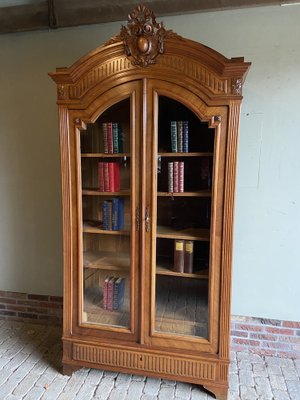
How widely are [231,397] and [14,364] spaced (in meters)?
1.51

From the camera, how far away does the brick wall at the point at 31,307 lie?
8.39 ft

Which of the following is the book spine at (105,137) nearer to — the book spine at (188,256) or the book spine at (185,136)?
the book spine at (185,136)

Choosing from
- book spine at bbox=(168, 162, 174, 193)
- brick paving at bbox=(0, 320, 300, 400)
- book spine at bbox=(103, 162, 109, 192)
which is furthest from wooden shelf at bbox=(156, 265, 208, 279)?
brick paving at bbox=(0, 320, 300, 400)

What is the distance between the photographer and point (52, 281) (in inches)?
100

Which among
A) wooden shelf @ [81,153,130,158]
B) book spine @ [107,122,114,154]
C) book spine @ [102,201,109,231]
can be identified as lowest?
book spine @ [102,201,109,231]

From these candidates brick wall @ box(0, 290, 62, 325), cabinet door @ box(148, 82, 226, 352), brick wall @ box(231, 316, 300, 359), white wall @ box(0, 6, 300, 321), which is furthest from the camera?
brick wall @ box(0, 290, 62, 325)

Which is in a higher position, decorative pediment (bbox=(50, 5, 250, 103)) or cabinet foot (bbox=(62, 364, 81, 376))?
decorative pediment (bbox=(50, 5, 250, 103))

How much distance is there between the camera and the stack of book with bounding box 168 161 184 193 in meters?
1.81

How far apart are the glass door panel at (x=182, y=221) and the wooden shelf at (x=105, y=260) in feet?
0.84

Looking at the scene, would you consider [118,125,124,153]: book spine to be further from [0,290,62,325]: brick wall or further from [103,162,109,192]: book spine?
[0,290,62,325]: brick wall

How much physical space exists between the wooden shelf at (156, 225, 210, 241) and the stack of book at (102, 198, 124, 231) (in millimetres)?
276

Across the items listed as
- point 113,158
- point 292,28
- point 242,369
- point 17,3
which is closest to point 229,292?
point 242,369

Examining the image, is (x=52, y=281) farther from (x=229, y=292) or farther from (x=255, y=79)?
(x=255, y=79)

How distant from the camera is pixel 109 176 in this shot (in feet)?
6.34
